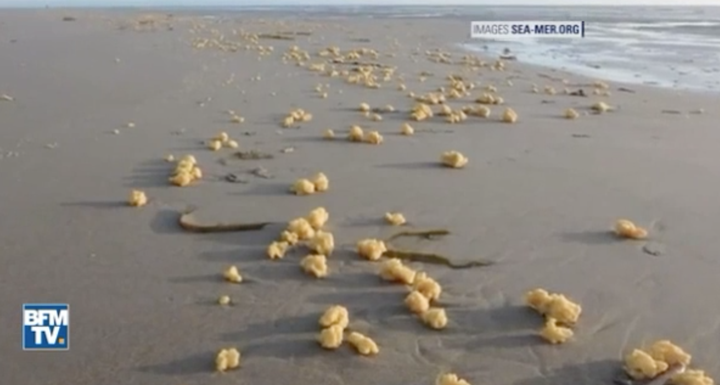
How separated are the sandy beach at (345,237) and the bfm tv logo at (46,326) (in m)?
0.04

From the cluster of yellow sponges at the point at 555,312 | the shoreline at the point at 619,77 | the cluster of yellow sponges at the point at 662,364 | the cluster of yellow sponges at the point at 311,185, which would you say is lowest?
the cluster of yellow sponges at the point at 662,364

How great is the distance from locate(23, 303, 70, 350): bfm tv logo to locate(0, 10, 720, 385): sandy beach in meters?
0.04

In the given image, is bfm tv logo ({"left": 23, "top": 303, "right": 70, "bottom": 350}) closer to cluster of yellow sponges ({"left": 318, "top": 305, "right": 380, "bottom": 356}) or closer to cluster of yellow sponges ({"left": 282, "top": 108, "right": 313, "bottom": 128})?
cluster of yellow sponges ({"left": 318, "top": 305, "right": 380, "bottom": 356})

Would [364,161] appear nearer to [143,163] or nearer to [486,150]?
[486,150]

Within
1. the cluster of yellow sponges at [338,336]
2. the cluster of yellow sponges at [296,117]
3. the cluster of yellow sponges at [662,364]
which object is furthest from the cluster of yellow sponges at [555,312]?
the cluster of yellow sponges at [296,117]

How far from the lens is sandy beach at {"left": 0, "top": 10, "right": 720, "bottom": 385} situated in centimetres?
239

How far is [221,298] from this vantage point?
2.74m

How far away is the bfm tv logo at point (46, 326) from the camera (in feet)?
7.91

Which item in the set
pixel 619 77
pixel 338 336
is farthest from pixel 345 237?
pixel 619 77

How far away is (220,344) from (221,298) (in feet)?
1.09

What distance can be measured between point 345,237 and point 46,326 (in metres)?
1.45

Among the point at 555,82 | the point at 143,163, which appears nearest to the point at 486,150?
the point at 143,163

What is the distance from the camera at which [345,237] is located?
3.43 metres

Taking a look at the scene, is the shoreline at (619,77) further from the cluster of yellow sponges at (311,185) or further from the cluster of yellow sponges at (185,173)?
the cluster of yellow sponges at (185,173)
